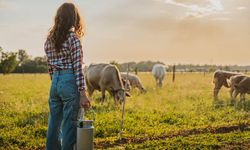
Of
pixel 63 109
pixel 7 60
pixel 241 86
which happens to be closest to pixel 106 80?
pixel 241 86

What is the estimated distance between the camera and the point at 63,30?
629 centimetres

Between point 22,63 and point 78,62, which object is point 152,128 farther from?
point 22,63

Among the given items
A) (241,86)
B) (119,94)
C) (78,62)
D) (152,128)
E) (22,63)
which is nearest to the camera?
(78,62)

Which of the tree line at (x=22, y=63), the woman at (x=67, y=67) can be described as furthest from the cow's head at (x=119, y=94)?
the tree line at (x=22, y=63)

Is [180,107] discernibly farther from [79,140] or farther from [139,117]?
[79,140]

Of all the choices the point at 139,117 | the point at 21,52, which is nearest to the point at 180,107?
the point at 139,117

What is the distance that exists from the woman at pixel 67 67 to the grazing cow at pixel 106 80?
12202mm

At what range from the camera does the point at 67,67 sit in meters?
6.29

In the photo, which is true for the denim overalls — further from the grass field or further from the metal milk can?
the grass field

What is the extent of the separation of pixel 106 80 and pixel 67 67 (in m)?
14.0

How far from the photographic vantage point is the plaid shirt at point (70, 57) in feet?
20.3

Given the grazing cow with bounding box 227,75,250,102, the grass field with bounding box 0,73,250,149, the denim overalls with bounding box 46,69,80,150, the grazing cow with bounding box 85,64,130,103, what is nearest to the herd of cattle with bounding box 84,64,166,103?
the grazing cow with bounding box 85,64,130,103

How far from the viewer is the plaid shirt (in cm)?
619

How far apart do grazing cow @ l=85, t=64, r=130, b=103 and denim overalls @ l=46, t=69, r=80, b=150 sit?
1201 cm
